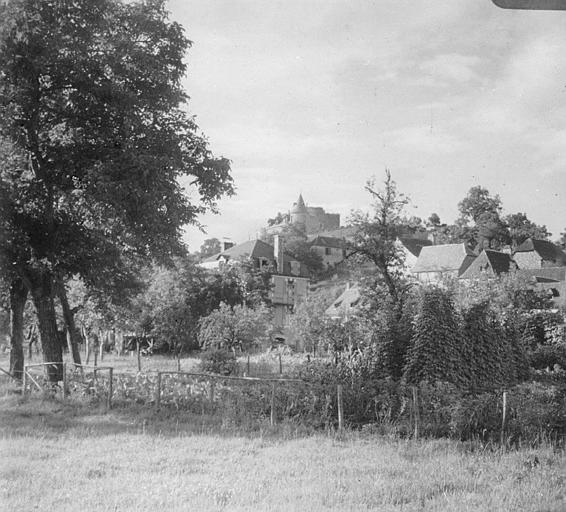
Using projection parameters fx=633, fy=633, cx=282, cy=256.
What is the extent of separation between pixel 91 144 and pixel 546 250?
48.8 meters

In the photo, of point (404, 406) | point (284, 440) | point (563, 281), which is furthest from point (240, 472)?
point (563, 281)

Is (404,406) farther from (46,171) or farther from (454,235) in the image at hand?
(454,235)

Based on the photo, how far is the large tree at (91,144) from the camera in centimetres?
1656

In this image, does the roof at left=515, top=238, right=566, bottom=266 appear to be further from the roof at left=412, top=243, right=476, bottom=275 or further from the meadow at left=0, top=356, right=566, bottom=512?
the meadow at left=0, top=356, right=566, bottom=512

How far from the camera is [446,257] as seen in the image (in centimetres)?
6397

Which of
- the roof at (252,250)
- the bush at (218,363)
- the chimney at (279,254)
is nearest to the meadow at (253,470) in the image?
the bush at (218,363)

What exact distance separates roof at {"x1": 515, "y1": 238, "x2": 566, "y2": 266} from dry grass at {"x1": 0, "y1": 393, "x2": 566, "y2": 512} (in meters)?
50.9

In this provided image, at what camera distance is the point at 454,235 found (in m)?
74.8

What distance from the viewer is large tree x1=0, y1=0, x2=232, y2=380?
1656 cm

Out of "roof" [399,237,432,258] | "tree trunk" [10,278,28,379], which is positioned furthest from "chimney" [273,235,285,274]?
"tree trunk" [10,278,28,379]

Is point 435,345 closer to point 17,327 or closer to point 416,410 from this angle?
point 416,410

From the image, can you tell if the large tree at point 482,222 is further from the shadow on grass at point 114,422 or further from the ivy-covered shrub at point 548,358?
the shadow on grass at point 114,422

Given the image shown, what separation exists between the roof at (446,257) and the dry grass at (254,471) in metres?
52.8

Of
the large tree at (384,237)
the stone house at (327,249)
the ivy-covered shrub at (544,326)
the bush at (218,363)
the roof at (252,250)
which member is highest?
the stone house at (327,249)
